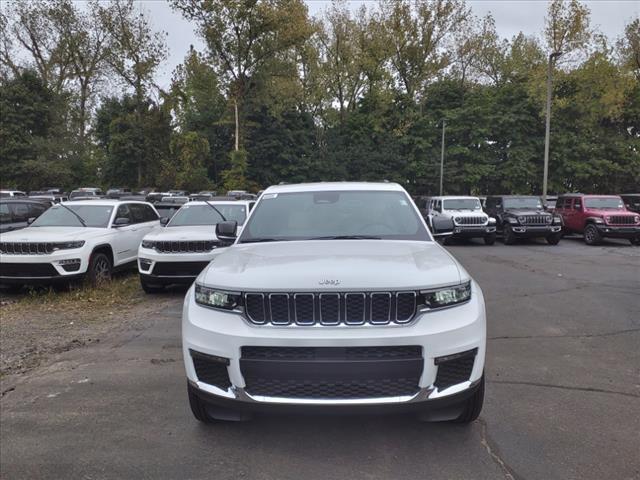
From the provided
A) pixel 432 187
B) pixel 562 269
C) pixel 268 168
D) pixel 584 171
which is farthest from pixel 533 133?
pixel 562 269

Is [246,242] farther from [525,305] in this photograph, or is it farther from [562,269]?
[562,269]

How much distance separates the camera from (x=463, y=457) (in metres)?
3.22

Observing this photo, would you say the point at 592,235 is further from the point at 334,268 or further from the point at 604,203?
the point at 334,268

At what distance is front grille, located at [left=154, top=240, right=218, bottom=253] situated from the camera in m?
8.73

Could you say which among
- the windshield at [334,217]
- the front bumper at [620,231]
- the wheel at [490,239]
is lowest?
the wheel at [490,239]

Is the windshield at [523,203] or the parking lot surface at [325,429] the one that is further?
the windshield at [523,203]

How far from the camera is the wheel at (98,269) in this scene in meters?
9.04

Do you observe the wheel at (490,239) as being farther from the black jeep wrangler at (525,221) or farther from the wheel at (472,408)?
the wheel at (472,408)

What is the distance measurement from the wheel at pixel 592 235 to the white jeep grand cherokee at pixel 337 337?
1718 cm

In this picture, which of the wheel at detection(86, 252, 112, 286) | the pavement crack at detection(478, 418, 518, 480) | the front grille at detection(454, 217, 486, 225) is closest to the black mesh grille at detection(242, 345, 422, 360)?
the pavement crack at detection(478, 418, 518, 480)

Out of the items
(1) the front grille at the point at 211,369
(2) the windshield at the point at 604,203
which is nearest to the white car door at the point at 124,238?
(1) the front grille at the point at 211,369

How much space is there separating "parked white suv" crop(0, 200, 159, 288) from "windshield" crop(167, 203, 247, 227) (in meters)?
1.05

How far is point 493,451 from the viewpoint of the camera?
3.29m

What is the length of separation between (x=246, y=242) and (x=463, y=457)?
236 centimetres
